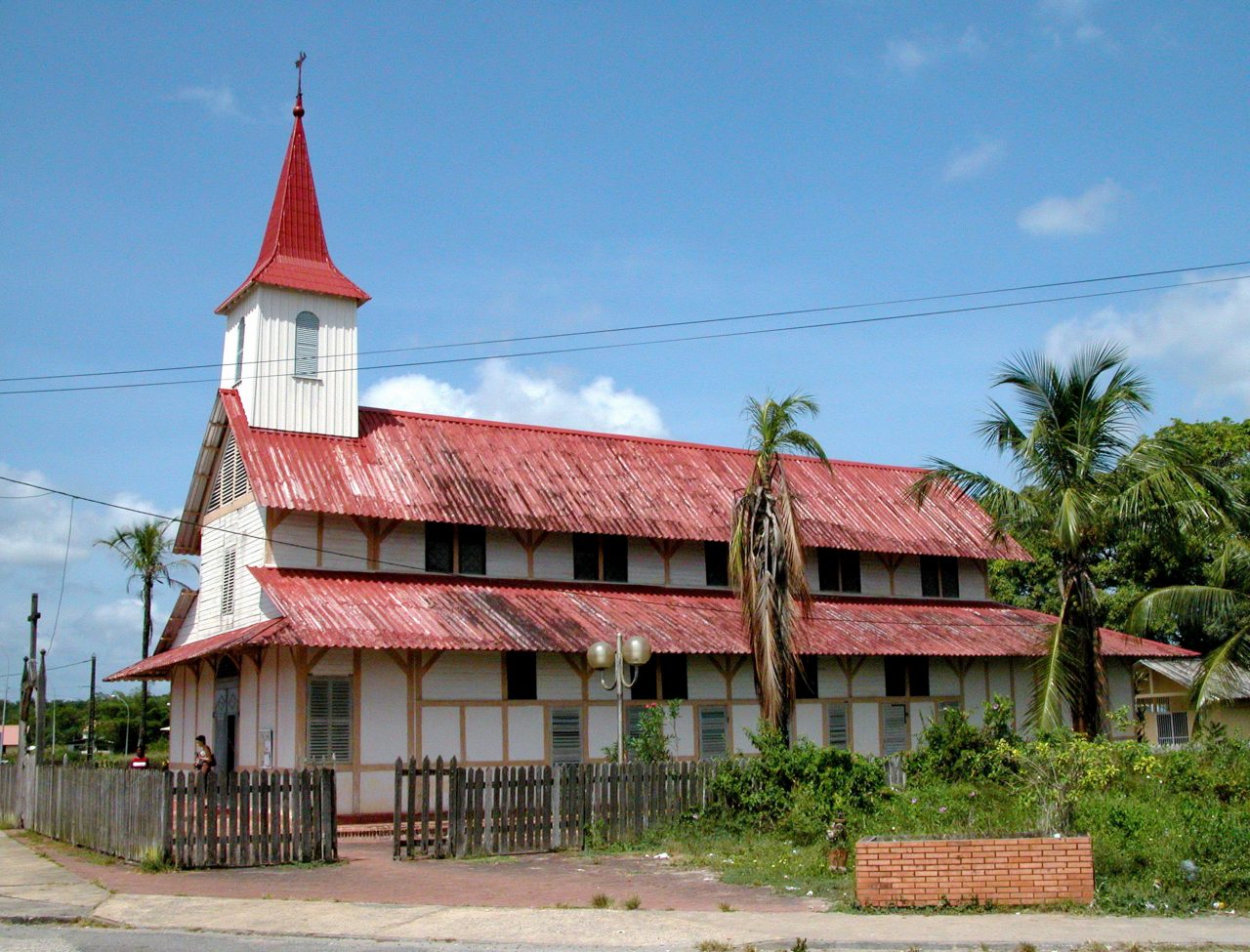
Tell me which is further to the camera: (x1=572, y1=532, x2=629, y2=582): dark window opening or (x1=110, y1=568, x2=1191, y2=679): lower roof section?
(x1=572, y1=532, x2=629, y2=582): dark window opening

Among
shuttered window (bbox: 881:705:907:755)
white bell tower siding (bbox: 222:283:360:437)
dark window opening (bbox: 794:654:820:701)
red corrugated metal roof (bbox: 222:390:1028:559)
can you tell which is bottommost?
shuttered window (bbox: 881:705:907:755)

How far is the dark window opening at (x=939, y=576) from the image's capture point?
3416 centimetres

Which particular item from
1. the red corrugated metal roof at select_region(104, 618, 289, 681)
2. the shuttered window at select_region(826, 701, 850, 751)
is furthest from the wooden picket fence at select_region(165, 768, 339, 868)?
the shuttered window at select_region(826, 701, 850, 751)

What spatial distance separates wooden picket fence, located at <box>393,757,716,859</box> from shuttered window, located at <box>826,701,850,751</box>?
1118 cm

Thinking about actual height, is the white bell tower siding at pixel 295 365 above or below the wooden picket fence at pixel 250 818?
above

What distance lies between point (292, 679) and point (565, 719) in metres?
5.75

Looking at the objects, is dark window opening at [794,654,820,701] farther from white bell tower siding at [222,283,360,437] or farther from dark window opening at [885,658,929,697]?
white bell tower siding at [222,283,360,437]

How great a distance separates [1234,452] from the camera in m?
43.1

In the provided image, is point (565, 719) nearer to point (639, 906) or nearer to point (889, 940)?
point (639, 906)

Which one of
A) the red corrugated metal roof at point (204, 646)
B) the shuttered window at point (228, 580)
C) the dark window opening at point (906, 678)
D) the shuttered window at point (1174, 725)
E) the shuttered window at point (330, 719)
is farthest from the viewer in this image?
the shuttered window at point (1174, 725)

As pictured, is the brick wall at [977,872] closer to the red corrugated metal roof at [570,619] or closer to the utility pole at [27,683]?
the red corrugated metal roof at [570,619]

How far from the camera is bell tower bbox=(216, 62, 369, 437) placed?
28.2 m

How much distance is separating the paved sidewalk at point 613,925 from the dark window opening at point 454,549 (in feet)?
45.4

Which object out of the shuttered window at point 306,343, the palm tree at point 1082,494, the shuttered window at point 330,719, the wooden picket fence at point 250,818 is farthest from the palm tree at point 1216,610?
the shuttered window at point 306,343
